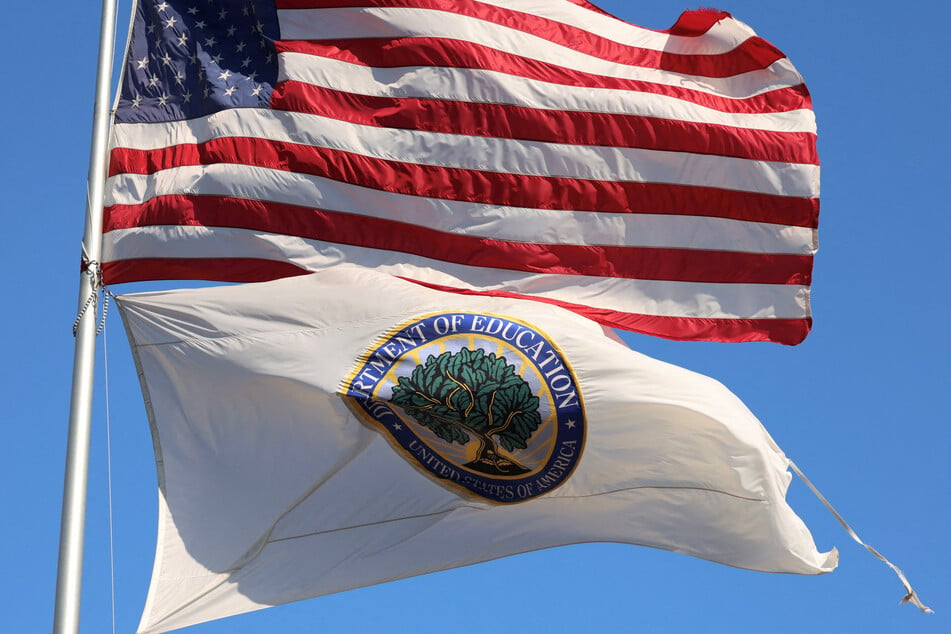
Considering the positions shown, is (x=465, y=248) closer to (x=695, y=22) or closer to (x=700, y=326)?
(x=700, y=326)

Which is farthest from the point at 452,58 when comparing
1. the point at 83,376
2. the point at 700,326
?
the point at 83,376

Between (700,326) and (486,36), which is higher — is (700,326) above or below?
below

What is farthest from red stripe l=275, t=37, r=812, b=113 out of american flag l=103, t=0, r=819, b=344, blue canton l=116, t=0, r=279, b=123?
blue canton l=116, t=0, r=279, b=123

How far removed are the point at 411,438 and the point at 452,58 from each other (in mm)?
4003

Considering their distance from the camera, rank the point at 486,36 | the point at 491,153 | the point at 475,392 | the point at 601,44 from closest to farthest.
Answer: the point at 475,392 < the point at 491,153 < the point at 486,36 < the point at 601,44

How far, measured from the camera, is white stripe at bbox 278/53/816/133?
47.6 ft

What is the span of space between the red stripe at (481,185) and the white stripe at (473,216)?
0.07 m

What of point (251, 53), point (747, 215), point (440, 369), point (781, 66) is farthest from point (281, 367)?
point (781, 66)

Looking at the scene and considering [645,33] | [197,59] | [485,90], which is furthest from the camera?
[645,33]

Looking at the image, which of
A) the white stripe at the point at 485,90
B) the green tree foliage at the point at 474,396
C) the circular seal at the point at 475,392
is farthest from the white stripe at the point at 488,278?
the white stripe at the point at 485,90

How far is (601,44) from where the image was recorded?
15.9m

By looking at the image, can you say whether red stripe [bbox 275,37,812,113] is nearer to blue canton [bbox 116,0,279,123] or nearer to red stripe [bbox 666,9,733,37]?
blue canton [bbox 116,0,279,123]

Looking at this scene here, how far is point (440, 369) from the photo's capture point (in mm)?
13047

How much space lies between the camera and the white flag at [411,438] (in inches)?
506
